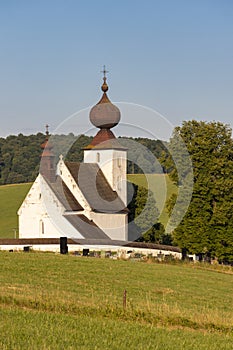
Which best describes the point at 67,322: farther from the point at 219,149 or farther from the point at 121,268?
the point at 219,149

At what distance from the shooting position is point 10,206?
92.9m

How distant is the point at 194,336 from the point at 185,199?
35.1m

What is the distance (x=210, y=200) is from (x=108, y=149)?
46.9 feet

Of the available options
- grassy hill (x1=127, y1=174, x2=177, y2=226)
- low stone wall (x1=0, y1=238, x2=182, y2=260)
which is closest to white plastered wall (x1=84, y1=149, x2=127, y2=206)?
grassy hill (x1=127, y1=174, x2=177, y2=226)

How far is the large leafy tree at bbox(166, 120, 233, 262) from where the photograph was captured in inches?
1943

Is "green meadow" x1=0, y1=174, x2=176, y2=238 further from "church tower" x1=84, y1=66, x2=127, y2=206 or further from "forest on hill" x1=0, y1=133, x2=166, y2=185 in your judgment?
"forest on hill" x1=0, y1=133, x2=166, y2=185

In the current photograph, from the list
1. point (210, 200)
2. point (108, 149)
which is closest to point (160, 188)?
point (108, 149)

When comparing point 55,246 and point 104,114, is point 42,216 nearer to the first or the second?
point 55,246

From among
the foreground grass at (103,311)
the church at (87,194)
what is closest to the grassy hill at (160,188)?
the church at (87,194)

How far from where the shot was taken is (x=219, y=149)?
50.8 m

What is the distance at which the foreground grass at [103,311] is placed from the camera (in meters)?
14.4

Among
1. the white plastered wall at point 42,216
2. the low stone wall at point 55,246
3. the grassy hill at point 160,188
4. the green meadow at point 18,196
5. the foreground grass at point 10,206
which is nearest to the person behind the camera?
the low stone wall at point 55,246

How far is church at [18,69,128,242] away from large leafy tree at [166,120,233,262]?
254 inches

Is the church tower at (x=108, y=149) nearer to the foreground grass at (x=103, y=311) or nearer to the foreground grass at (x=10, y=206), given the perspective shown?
the foreground grass at (x=10, y=206)
